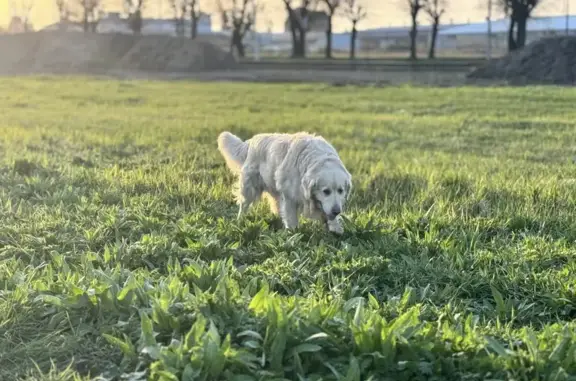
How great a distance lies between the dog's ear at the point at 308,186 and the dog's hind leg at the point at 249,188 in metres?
0.95

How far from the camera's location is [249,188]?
6.98 metres

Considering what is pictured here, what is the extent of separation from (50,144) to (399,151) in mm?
6106

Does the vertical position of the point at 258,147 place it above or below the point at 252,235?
above

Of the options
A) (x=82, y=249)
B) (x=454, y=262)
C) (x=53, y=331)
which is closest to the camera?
(x=53, y=331)

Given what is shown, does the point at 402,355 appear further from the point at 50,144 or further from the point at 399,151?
the point at 50,144

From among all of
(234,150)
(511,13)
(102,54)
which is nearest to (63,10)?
(102,54)

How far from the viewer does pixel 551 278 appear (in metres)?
4.59

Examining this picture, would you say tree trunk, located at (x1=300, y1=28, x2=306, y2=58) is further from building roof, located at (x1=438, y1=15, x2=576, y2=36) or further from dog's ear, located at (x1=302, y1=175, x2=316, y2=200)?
dog's ear, located at (x1=302, y1=175, x2=316, y2=200)

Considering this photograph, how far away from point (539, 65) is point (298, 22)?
107ft

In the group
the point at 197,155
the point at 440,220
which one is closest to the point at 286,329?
the point at 440,220

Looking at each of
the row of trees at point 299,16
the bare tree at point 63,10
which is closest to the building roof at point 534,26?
the row of trees at point 299,16

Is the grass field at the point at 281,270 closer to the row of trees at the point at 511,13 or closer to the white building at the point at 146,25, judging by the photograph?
the row of trees at the point at 511,13

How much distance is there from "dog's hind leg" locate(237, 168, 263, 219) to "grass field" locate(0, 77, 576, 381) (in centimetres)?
21

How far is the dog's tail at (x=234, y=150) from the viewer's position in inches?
294
